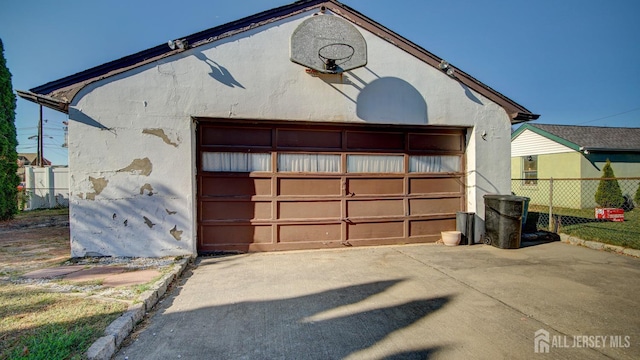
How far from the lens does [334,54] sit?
228 inches

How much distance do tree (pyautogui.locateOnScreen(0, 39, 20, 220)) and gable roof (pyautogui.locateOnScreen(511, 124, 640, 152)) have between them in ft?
73.4

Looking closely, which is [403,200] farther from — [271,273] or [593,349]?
[593,349]

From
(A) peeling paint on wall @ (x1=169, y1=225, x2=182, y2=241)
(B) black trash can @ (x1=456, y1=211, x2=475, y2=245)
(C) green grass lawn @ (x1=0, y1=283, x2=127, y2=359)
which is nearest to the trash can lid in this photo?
(B) black trash can @ (x1=456, y1=211, x2=475, y2=245)

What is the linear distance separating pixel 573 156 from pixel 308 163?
1448 centimetres

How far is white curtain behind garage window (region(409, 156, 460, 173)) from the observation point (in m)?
6.84

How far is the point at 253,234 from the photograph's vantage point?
6059 mm

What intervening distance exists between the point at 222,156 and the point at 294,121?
164 centimetres

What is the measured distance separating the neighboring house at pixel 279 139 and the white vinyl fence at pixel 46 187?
404 inches

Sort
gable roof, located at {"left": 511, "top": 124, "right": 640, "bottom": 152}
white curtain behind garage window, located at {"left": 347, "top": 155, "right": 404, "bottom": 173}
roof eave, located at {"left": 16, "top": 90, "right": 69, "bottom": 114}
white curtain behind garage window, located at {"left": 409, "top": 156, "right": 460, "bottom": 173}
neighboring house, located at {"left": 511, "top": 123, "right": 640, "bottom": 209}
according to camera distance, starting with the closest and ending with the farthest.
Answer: roof eave, located at {"left": 16, "top": 90, "right": 69, "bottom": 114} → white curtain behind garage window, located at {"left": 347, "top": 155, "right": 404, "bottom": 173} → white curtain behind garage window, located at {"left": 409, "top": 156, "right": 460, "bottom": 173} → neighboring house, located at {"left": 511, "top": 123, "right": 640, "bottom": 209} → gable roof, located at {"left": 511, "top": 124, "right": 640, "bottom": 152}

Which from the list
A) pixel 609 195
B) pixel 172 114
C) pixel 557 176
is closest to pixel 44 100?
pixel 172 114

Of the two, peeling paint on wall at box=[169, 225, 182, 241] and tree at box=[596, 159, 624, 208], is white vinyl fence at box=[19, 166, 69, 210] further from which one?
tree at box=[596, 159, 624, 208]

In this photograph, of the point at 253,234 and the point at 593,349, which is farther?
the point at 253,234

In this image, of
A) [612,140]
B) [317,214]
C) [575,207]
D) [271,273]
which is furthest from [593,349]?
[612,140]

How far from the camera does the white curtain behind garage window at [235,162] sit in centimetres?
596
